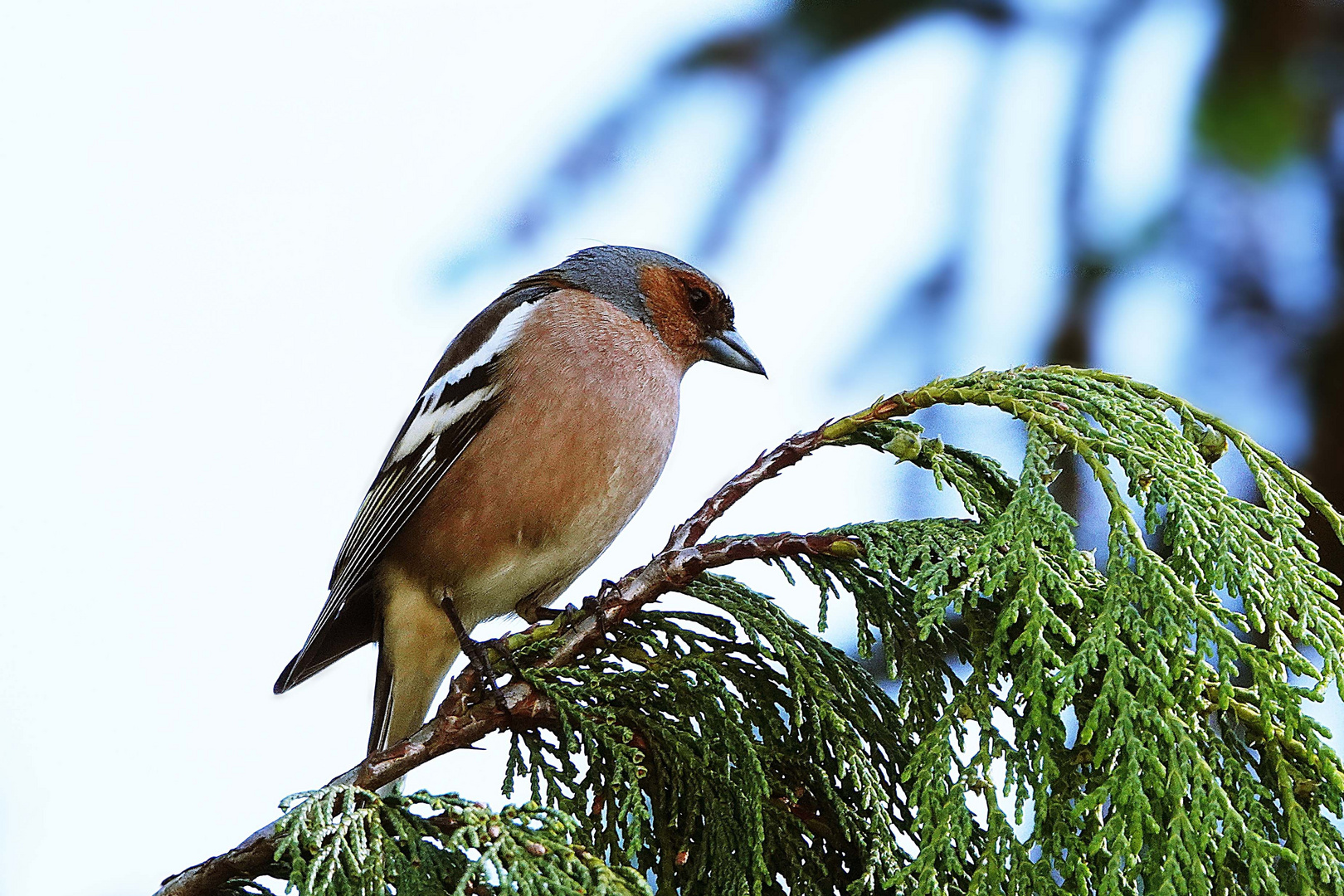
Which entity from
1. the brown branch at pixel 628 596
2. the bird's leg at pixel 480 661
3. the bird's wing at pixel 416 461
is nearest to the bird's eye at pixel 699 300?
the bird's wing at pixel 416 461

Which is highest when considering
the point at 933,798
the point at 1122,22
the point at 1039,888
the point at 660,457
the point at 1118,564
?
the point at 1122,22

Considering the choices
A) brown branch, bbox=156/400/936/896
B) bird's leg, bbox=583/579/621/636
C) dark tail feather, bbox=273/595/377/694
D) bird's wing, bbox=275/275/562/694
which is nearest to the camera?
brown branch, bbox=156/400/936/896

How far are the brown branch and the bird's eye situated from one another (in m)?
1.79

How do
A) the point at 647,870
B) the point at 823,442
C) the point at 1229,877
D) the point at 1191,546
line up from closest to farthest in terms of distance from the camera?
the point at 1229,877 < the point at 1191,546 < the point at 647,870 < the point at 823,442

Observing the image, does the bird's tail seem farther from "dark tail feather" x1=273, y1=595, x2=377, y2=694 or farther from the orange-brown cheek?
the orange-brown cheek

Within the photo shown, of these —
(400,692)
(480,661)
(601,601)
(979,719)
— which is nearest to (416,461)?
(400,692)

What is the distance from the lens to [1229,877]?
1.63m

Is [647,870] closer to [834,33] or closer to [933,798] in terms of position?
[933,798]

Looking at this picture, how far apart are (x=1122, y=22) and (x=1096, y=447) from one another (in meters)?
2.45

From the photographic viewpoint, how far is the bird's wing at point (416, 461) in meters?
3.49

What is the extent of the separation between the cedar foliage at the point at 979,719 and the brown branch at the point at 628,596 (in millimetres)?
31

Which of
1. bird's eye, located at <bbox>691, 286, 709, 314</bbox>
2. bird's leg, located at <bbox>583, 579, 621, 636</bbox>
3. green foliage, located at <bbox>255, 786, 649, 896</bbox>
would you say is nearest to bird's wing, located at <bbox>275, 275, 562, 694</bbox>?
bird's eye, located at <bbox>691, 286, 709, 314</bbox>

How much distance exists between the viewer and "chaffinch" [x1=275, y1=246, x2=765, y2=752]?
11.0 feet

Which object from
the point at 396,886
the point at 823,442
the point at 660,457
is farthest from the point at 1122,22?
the point at 396,886
